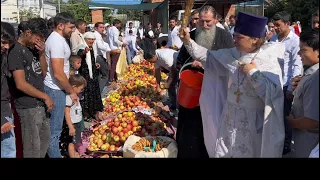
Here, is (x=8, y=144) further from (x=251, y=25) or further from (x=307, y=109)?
(x=307, y=109)

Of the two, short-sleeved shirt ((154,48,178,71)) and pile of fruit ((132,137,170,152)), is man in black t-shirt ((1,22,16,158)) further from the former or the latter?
short-sleeved shirt ((154,48,178,71))

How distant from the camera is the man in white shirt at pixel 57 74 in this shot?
13.4ft


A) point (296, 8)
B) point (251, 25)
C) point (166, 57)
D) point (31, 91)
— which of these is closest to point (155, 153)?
point (31, 91)

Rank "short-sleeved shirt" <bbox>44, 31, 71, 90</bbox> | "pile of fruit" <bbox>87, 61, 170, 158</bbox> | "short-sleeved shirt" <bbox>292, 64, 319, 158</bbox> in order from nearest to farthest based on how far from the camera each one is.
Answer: "short-sleeved shirt" <bbox>292, 64, 319, 158</bbox>, "short-sleeved shirt" <bbox>44, 31, 71, 90</bbox>, "pile of fruit" <bbox>87, 61, 170, 158</bbox>

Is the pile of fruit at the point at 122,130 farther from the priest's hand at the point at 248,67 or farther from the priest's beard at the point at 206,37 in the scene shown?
the priest's hand at the point at 248,67

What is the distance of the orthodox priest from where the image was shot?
13.0 feet

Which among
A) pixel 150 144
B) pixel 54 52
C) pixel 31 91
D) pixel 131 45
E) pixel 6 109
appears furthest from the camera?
pixel 131 45

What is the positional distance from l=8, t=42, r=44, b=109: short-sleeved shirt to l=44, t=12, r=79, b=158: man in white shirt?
0.20m

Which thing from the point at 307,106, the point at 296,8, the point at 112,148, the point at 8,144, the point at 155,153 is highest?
the point at 296,8

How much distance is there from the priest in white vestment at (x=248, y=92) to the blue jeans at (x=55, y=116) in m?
1.64

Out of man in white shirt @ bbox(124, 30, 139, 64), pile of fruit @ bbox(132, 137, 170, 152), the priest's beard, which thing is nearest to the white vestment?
the priest's beard

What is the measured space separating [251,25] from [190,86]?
1.12 metres

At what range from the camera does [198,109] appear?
4.16m
